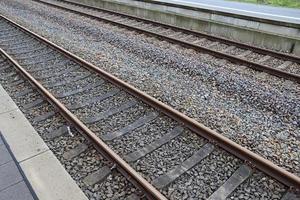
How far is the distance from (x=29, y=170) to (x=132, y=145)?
1.73m

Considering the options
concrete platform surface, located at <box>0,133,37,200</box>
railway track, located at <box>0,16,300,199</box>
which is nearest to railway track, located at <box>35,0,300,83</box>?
railway track, located at <box>0,16,300,199</box>

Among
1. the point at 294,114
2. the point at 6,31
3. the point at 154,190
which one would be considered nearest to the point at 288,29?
→ the point at 294,114

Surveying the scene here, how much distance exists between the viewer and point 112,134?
5.46 meters

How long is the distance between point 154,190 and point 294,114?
3653 millimetres

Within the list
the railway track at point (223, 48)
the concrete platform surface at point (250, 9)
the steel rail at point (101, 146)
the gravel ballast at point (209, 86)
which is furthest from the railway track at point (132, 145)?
the concrete platform surface at point (250, 9)

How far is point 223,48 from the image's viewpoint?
31.9 ft

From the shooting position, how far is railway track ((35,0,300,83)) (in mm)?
8052

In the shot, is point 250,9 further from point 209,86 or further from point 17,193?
point 17,193

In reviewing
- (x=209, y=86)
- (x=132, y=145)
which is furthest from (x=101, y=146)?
(x=209, y=86)

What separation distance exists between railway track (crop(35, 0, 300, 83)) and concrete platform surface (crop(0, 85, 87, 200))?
19.4ft

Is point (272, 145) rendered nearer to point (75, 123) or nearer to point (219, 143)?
point (219, 143)

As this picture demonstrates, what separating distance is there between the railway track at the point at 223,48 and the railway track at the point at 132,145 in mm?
3583

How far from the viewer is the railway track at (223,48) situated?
26.4 feet

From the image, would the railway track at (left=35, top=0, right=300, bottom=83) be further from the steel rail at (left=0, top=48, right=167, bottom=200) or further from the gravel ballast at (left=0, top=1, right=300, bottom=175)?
the steel rail at (left=0, top=48, right=167, bottom=200)
